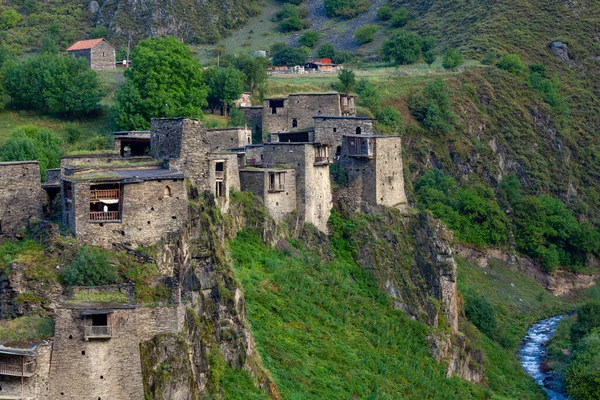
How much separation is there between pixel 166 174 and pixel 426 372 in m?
23.8

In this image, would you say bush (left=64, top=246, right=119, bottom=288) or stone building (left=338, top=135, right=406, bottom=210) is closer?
bush (left=64, top=246, right=119, bottom=288)

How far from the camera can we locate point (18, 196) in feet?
188

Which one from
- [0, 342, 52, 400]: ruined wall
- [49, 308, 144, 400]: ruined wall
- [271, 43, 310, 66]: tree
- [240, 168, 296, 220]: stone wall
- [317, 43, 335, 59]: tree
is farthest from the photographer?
[317, 43, 335, 59]: tree

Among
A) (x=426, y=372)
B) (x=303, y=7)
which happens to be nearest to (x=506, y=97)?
(x=303, y=7)

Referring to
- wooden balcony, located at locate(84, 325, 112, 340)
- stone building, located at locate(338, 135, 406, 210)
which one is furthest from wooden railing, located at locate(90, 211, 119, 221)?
stone building, located at locate(338, 135, 406, 210)

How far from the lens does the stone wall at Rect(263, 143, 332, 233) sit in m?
75.1

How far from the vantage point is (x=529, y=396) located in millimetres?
82750

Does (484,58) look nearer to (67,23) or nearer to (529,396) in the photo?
(67,23)

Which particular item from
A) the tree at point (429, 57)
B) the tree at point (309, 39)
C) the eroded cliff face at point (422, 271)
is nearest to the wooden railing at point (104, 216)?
Result: the eroded cliff face at point (422, 271)

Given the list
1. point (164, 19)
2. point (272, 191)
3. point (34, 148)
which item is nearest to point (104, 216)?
point (272, 191)

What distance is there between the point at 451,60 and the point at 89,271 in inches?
3332

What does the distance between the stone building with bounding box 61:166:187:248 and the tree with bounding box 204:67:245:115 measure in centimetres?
3895

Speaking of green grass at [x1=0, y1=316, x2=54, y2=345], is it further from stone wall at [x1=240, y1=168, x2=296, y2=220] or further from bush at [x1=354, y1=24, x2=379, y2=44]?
bush at [x1=354, y1=24, x2=379, y2=44]

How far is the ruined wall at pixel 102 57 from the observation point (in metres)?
110
